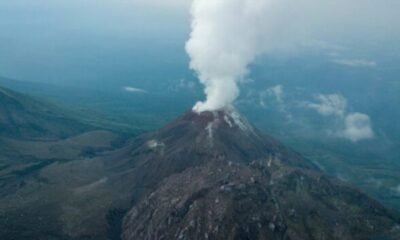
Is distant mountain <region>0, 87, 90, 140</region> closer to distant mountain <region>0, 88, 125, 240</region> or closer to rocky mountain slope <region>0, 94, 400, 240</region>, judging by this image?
distant mountain <region>0, 88, 125, 240</region>

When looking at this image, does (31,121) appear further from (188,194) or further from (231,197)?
Result: (231,197)

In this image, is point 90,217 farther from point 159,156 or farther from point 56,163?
point 56,163

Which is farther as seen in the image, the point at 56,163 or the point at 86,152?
the point at 86,152

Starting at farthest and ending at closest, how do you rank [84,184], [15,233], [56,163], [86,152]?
[86,152] < [56,163] < [84,184] < [15,233]


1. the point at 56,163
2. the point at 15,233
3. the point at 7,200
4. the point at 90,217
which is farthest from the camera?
the point at 56,163

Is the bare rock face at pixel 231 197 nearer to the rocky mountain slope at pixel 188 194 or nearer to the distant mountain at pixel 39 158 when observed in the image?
the rocky mountain slope at pixel 188 194

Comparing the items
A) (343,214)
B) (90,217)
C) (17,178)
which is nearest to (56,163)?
(17,178)

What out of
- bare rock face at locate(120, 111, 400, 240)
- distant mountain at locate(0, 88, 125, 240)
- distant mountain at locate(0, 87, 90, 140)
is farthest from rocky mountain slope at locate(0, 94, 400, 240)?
distant mountain at locate(0, 87, 90, 140)
